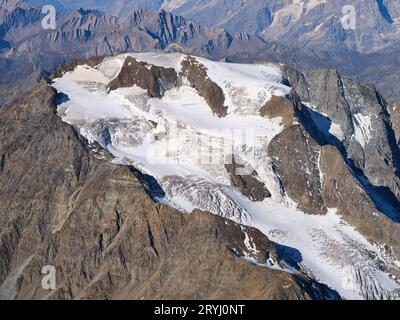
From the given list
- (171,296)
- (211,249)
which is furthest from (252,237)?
(171,296)

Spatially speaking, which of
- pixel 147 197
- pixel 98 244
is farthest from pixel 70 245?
pixel 147 197

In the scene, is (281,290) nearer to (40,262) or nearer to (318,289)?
(318,289)

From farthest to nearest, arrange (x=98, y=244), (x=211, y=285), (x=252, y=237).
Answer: (x=98, y=244)
(x=252, y=237)
(x=211, y=285)

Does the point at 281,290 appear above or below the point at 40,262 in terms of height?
above
